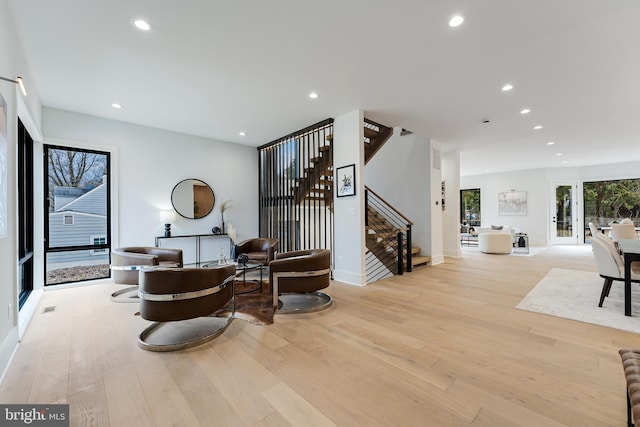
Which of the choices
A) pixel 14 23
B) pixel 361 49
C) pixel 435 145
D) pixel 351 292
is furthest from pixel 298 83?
pixel 435 145

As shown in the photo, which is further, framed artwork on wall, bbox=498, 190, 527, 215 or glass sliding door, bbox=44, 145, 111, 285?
framed artwork on wall, bbox=498, 190, 527, 215

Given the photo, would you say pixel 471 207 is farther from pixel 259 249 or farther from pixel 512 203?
pixel 259 249

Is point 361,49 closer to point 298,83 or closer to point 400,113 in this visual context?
point 298,83

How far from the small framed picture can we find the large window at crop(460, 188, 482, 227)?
984 cm

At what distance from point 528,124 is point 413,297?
4.34m

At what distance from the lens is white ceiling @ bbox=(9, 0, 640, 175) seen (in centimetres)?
241

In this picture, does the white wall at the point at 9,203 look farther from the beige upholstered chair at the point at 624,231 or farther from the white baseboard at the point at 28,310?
the beige upholstered chair at the point at 624,231

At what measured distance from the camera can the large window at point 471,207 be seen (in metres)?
12.2

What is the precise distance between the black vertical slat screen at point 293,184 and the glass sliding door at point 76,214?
10.5ft

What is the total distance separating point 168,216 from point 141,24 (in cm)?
369

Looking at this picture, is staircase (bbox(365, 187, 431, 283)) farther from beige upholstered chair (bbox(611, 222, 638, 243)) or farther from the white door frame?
the white door frame

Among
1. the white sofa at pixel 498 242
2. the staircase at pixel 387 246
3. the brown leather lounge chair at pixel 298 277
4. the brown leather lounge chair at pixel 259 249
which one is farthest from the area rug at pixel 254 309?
the white sofa at pixel 498 242

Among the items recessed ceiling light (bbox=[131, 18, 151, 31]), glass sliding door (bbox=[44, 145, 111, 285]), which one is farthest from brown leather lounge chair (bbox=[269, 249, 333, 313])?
glass sliding door (bbox=[44, 145, 111, 285])

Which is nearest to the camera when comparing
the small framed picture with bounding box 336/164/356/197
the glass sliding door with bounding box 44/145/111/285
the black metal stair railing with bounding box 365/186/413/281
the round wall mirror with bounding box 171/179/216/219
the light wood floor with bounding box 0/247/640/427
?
the light wood floor with bounding box 0/247/640/427
